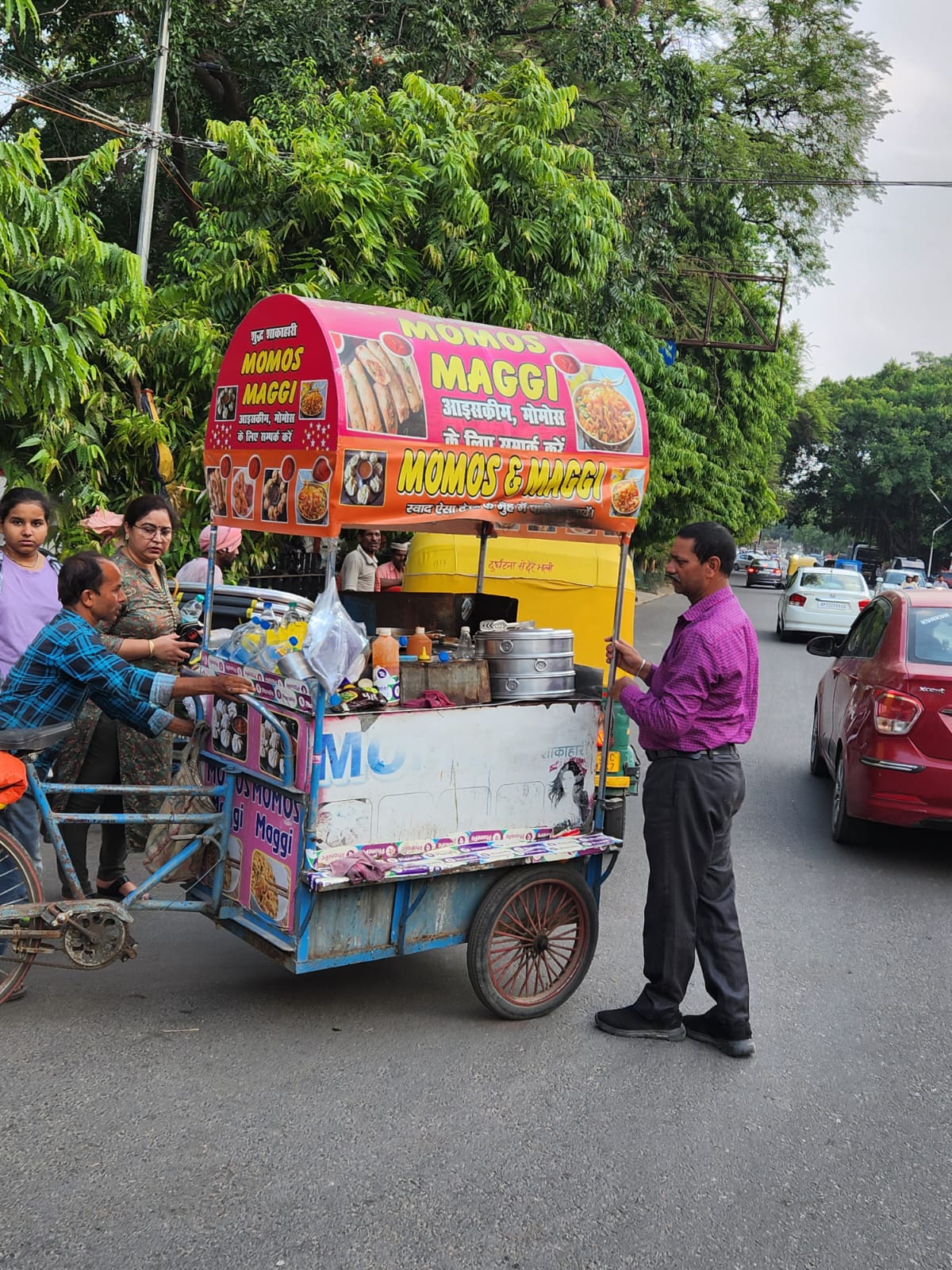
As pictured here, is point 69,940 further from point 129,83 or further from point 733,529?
point 733,529

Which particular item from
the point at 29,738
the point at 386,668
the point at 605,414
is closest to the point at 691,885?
the point at 386,668

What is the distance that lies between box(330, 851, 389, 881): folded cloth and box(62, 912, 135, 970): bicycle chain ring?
755mm

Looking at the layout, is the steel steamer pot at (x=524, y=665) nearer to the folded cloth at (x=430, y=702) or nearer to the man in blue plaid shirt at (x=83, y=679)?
the folded cloth at (x=430, y=702)

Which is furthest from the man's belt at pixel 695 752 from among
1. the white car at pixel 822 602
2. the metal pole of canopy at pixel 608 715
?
the white car at pixel 822 602

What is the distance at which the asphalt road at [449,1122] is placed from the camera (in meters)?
3.07

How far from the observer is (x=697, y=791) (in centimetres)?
429

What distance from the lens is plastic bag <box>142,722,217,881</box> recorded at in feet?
14.6

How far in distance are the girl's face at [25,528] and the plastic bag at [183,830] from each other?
4.20 feet

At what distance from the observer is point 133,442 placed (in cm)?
968

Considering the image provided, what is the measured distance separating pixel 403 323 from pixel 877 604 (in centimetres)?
510

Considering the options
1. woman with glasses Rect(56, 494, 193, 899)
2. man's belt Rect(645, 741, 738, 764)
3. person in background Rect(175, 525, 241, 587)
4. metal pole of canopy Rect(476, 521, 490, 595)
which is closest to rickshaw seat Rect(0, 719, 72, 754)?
woman with glasses Rect(56, 494, 193, 899)

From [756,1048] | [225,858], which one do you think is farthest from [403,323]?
[756,1048]

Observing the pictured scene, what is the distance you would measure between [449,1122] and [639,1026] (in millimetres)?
1042

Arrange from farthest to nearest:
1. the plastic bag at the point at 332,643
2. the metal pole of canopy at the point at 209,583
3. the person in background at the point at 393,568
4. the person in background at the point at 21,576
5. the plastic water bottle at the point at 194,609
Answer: the person in background at the point at 393,568 → the plastic water bottle at the point at 194,609 → the person in background at the point at 21,576 → the metal pole of canopy at the point at 209,583 → the plastic bag at the point at 332,643
